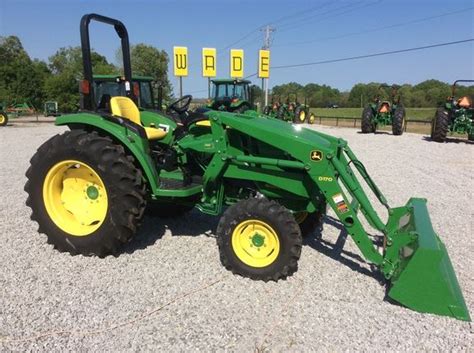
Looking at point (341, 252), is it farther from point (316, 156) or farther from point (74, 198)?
point (74, 198)

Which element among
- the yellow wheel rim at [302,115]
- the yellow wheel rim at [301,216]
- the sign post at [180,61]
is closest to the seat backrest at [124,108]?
the yellow wheel rim at [301,216]

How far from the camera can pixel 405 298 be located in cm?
271

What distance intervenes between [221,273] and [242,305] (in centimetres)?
52

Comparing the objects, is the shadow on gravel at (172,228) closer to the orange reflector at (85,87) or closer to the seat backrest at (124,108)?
the seat backrest at (124,108)

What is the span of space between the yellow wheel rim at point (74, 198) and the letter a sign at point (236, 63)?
1479 cm

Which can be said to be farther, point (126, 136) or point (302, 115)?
point (302, 115)

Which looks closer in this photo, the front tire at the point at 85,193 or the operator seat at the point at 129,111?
the front tire at the point at 85,193

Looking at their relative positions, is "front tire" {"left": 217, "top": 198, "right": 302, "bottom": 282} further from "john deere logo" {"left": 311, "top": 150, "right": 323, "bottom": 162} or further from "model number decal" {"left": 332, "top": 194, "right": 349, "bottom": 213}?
"john deere logo" {"left": 311, "top": 150, "right": 323, "bottom": 162}

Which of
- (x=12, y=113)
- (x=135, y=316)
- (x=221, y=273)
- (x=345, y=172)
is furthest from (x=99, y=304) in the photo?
(x=12, y=113)

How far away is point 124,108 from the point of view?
4215mm

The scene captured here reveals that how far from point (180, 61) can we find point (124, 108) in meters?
12.5

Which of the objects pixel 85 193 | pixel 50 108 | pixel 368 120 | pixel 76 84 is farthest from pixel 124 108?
pixel 76 84

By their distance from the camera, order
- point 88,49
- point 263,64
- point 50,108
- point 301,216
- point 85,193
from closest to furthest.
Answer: point 88,49 → point 85,193 → point 301,216 → point 263,64 → point 50,108

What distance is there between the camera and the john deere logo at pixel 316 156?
10.1 feet
